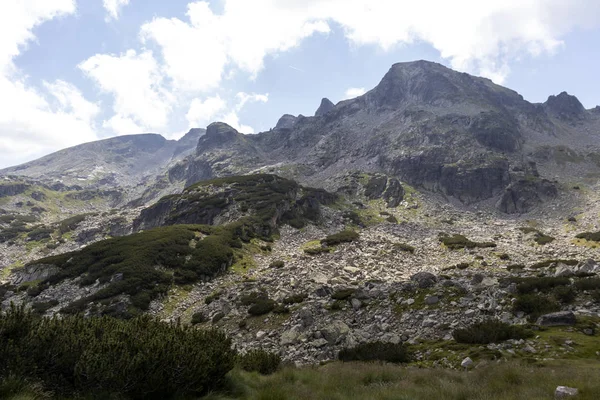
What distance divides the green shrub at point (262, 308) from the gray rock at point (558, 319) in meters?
14.5

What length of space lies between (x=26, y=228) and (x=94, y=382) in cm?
11125

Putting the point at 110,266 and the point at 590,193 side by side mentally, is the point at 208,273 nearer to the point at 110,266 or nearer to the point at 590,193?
the point at 110,266

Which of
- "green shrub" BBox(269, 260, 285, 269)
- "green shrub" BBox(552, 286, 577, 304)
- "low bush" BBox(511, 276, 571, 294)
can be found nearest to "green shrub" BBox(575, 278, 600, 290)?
"green shrub" BBox(552, 286, 577, 304)

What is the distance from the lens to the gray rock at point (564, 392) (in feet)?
23.8

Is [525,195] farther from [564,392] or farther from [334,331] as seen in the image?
[564,392]

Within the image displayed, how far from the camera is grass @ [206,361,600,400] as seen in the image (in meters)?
7.84

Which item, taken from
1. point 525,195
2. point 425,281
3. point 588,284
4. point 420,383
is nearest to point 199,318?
point 425,281

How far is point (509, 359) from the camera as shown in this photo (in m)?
10.8

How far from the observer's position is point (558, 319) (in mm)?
13320

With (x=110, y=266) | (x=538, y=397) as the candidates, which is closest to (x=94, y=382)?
(x=538, y=397)

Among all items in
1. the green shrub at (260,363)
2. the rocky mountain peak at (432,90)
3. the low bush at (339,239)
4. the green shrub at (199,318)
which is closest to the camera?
the green shrub at (260,363)

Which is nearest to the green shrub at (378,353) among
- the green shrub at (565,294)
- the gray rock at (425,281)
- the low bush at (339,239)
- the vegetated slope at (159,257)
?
the gray rock at (425,281)

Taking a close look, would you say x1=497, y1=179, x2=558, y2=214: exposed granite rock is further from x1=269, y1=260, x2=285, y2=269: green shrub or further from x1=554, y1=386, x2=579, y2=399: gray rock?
x1=554, y1=386, x2=579, y2=399: gray rock

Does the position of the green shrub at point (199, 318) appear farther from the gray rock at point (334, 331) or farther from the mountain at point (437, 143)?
the mountain at point (437, 143)
